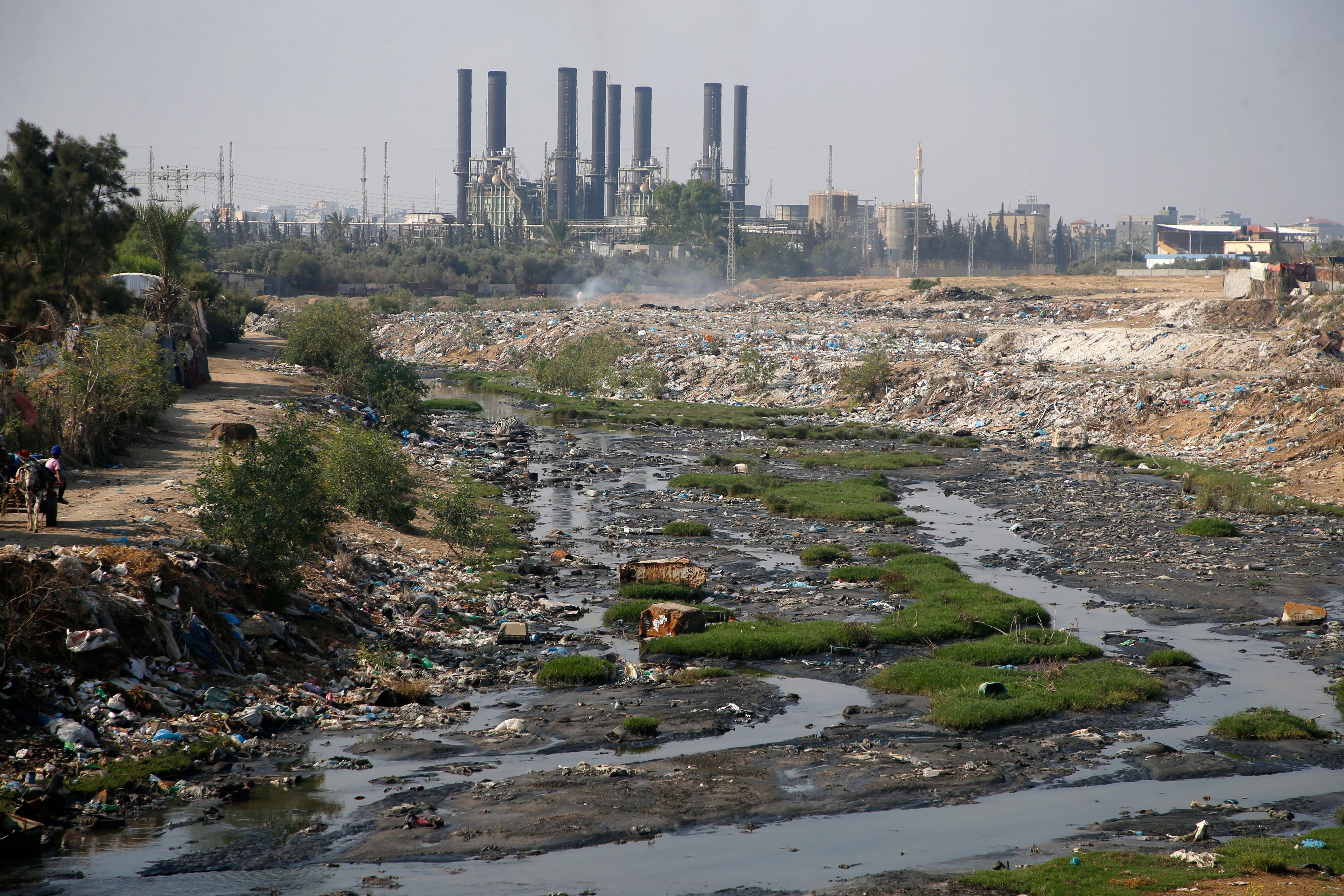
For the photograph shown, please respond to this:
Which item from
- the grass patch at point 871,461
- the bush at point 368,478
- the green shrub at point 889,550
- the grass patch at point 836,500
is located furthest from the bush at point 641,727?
the grass patch at point 871,461

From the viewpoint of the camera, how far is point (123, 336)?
18172 mm

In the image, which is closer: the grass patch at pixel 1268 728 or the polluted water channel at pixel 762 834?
the polluted water channel at pixel 762 834

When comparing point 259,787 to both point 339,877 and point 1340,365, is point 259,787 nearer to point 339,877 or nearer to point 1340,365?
point 339,877

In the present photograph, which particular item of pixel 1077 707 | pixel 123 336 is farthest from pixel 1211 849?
pixel 123 336

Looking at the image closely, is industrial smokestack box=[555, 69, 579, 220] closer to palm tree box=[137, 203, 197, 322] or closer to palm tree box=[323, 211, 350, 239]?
palm tree box=[323, 211, 350, 239]

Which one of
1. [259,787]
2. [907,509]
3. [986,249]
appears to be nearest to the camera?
[259,787]

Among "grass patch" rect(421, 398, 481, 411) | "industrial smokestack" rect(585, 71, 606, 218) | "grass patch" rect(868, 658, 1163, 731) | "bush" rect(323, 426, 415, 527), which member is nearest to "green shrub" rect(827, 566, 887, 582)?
"grass patch" rect(868, 658, 1163, 731)

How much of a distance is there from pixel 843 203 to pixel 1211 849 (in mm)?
118128

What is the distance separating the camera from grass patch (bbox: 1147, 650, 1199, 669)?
11492 millimetres

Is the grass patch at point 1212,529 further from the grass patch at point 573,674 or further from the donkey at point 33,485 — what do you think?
the donkey at point 33,485

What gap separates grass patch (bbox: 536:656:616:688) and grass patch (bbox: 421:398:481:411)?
23.3 m

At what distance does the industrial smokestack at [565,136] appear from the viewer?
101 metres

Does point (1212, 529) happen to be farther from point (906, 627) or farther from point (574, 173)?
point (574, 173)

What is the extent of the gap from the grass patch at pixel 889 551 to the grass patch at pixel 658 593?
3.68 m
